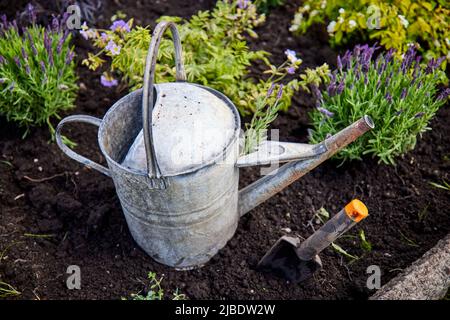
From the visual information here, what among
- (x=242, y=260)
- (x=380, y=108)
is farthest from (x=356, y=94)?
(x=242, y=260)

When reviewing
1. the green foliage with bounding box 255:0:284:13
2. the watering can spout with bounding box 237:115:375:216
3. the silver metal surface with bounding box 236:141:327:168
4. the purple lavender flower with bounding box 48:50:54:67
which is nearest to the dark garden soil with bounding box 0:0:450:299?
the watering can spout with bounding box 237:115:375:216

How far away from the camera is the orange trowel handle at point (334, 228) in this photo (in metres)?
1.79

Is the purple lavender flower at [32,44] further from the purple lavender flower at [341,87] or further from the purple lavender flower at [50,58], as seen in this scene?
the purple lavender flower at [341,87]

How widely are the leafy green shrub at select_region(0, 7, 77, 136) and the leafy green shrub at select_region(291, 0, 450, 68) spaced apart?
1.52m

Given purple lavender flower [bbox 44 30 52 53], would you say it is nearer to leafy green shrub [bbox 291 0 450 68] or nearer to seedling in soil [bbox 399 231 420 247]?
leafy green shrub [bbox 291 0 450 68]

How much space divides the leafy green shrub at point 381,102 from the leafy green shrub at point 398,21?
0.27 m

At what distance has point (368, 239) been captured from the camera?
93.8 inches

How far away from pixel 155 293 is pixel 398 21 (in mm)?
1939

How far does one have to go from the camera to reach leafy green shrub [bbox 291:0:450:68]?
9.14 ft

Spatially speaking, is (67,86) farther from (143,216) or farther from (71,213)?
(143,216)

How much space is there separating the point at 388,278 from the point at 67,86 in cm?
190

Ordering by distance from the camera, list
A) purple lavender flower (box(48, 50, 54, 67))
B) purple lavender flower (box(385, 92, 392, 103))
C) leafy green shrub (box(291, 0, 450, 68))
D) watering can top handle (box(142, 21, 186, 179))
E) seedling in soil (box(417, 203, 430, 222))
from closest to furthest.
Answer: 1. watering can top handle (box(142, 21, 186, 179))
2. purple lavender flower (box(385, 92, 392, 103))
3. seedling in soil (box(417, 203, 430, 222))
4. purple lavender flower (box(48, 50, 54, 67))
5. leafy green shrub (box(291, 0, 450, 68))

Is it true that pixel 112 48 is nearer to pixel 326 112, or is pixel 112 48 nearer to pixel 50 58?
pixel 50 58
